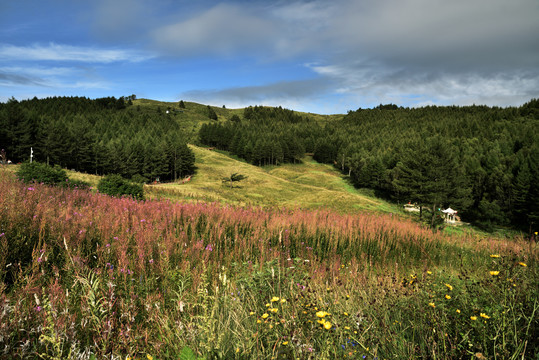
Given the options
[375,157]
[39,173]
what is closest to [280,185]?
[375,157]

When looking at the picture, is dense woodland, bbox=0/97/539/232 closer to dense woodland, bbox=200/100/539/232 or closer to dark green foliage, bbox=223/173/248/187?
dense woodland, bbox=200/100/539/232

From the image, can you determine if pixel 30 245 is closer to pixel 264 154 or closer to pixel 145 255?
pixel 145 255

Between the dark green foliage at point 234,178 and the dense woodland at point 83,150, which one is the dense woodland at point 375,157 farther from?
the dark green foliage at point 234,178

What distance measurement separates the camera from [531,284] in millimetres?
3428

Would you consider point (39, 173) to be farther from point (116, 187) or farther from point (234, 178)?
point (234, 178)

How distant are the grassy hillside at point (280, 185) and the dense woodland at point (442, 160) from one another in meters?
6.23

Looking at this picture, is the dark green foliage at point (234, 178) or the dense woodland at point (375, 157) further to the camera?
the dark green foliage at point (234, 178)

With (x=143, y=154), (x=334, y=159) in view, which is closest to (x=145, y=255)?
(x=143, y=154)

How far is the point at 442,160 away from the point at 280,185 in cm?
3377

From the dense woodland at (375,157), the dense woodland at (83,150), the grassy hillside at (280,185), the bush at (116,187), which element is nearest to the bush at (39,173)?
the bush at (116,187)

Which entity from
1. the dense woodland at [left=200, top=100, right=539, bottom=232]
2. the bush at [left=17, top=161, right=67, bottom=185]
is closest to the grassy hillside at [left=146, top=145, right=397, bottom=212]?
the dense woodland at [left=200, top=100, right=539, bottom=232]

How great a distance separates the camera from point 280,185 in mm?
66250

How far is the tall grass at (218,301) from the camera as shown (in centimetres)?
210

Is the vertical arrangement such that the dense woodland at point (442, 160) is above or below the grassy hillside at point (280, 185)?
above
